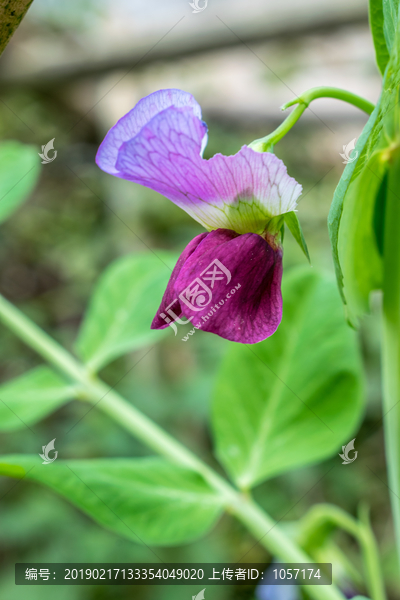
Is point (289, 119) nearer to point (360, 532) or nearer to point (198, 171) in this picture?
point (198, 171)

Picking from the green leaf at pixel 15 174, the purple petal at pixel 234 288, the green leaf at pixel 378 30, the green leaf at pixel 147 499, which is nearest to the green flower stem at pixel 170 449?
the green leaf at pixel 147 499

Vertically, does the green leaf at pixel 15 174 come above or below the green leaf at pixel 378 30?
above

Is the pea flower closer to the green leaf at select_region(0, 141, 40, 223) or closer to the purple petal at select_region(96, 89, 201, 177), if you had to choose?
the purple petal at select_region(96, 89, 201, 177)

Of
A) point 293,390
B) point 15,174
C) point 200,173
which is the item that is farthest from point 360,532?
point 15,174

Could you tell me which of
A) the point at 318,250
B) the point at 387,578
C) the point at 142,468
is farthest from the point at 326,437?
the point at 318,250

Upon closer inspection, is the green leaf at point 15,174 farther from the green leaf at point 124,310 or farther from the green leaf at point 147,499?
the green leaf at point 147,499

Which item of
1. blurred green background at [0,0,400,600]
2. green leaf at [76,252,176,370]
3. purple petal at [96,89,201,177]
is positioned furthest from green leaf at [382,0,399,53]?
blurred green background at [0,0,400,600]

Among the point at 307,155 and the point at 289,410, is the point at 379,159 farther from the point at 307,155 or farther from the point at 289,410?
the point at 307,155
